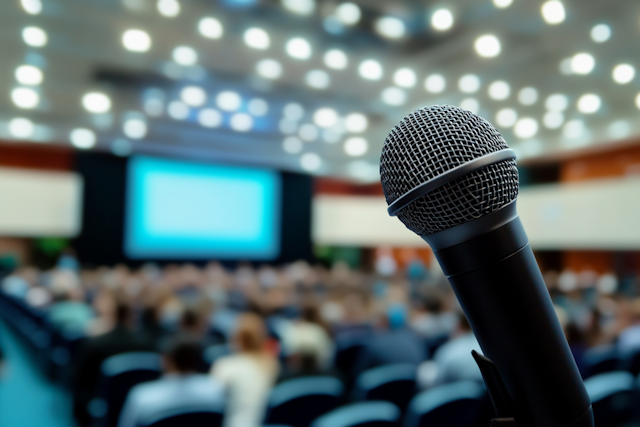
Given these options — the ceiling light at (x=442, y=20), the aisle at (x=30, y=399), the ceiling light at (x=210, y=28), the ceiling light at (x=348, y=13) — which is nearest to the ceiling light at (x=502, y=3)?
the ceiling light at (x=442, y=20)

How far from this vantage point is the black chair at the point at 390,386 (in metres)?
3.52

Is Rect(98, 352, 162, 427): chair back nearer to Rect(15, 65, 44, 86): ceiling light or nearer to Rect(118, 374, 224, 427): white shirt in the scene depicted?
Rect(118, 374, 224, 427): white shirt

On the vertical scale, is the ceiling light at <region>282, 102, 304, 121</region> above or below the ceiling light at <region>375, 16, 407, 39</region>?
above

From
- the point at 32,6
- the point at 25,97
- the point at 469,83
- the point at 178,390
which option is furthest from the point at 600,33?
the point at 25,97

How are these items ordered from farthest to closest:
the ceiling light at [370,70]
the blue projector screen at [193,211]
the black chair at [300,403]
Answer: the blue projector screen at [193,211], the ceiling light at [370,70], the black chair at [300,403]

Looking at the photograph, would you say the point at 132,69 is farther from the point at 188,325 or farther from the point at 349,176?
the point at 349,176

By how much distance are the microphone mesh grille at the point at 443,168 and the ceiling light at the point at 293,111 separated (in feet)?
35.7

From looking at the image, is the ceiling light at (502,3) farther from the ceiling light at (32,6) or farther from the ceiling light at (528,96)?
the ceiling light at (32,6)

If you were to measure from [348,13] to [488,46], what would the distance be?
2.39 meters

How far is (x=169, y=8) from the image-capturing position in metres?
6.57

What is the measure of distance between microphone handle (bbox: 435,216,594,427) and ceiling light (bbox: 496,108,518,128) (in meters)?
11.1

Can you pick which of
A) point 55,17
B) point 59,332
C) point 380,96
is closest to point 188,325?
point 59,332

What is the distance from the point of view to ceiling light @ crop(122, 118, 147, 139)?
42.4ft

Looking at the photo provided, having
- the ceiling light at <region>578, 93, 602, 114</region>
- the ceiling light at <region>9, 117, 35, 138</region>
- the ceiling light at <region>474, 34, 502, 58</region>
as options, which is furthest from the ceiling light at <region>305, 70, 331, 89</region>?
the ceiling light at <region>9, 117, 35, 138</region>
